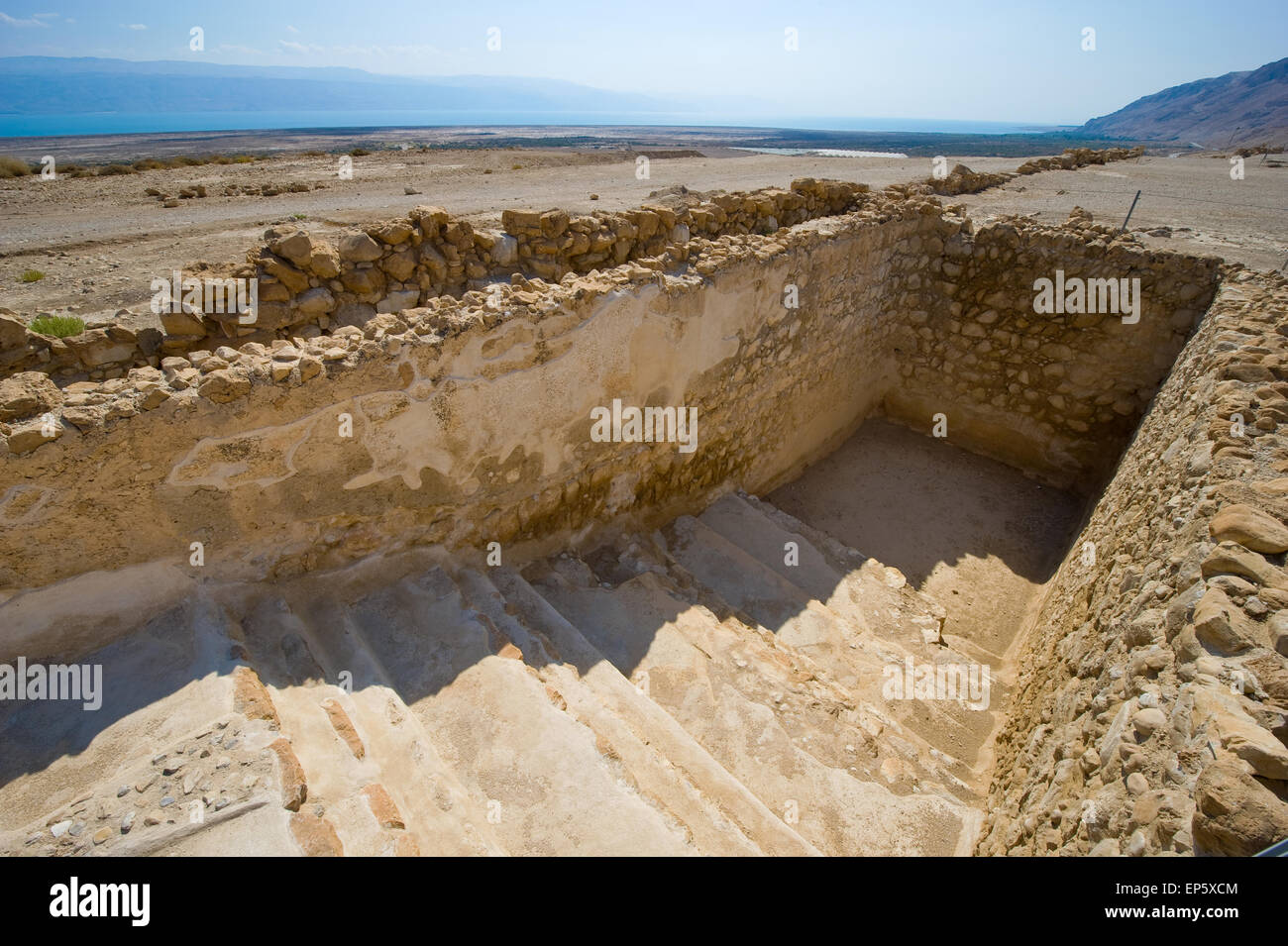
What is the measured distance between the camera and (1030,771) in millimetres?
2674

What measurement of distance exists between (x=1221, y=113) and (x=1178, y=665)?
317ft

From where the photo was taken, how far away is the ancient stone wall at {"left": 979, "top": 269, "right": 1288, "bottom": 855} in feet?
5.29

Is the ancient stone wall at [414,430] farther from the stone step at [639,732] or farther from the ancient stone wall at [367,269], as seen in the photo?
the ancient stone wall at [367,269]

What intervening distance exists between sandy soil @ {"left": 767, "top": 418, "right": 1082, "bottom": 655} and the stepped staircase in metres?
1.20

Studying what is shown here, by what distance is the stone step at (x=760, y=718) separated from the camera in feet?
9.40

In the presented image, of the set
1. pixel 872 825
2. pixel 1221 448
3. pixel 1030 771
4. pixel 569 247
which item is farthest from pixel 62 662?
pixel 1221 448

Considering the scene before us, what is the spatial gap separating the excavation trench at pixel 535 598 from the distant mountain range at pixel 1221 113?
178 feet

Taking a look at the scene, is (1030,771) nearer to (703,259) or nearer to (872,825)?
(872,825)

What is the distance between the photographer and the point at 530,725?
2572 millimetres

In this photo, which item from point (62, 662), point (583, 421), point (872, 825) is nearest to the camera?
point (62, 662)

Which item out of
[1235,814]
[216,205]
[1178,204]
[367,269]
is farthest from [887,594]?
[216,205]

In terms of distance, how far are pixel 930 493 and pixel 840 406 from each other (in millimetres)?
1292

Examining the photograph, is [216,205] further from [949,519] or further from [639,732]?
[949,519]

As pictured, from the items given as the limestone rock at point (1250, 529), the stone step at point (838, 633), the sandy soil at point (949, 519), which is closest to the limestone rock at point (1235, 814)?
the limestone rock at point (1250, 529)
